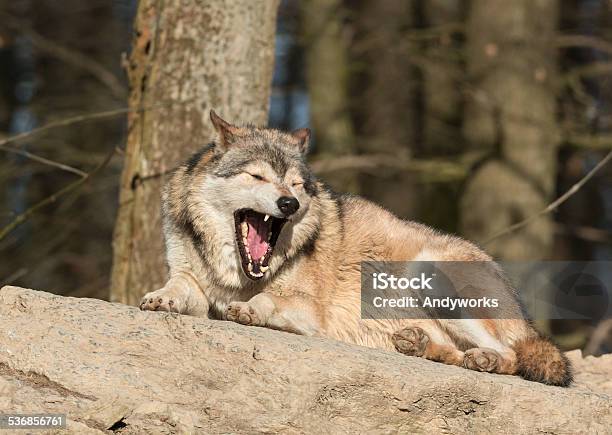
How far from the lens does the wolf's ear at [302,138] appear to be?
711 cm

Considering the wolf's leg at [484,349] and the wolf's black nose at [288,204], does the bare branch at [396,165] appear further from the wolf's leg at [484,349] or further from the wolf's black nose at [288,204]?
→ the wolf's black nose at [288,204]

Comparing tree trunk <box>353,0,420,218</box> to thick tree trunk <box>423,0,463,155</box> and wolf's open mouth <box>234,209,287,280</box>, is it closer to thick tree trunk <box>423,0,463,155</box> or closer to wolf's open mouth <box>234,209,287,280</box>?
thick tree trunk <box>423,0,463,155</box>

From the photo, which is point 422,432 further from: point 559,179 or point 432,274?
point 559,179

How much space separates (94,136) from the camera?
20.1 m

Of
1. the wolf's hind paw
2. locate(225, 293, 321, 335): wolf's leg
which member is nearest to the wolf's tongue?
locate(225, 293, 321, 335): wolf's leg

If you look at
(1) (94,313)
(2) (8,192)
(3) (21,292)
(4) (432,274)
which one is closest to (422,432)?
(4) (432,274)

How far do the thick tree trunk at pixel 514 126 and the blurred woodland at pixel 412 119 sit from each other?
2 centimetres

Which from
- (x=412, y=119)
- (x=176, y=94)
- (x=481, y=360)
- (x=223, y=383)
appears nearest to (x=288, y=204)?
(x=223, y=383)

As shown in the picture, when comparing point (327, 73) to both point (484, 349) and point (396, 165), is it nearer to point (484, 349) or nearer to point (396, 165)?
point (396, 165)

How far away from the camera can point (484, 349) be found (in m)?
6.30

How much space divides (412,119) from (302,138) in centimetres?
1152

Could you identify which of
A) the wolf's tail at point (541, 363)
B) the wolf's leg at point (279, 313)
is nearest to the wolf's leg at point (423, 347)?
the wolf's tail at point (541, 363)

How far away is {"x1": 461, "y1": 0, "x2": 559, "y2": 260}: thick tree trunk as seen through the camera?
472 inches

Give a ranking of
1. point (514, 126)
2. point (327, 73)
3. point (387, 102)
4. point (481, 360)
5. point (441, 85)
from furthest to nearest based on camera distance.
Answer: point (387, 102) → point (441, 85) → point (327, 73) → point (514, 126) → point (481, 360)
